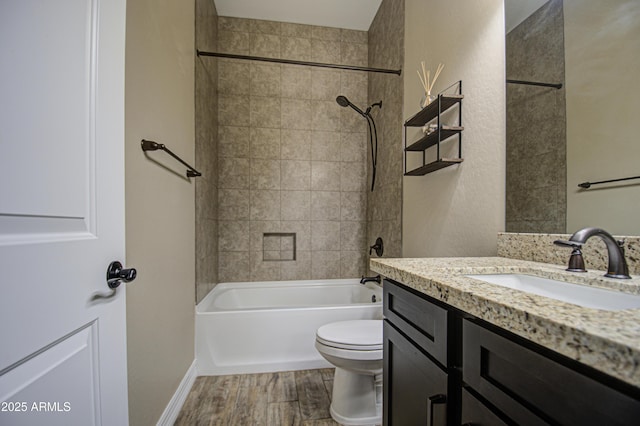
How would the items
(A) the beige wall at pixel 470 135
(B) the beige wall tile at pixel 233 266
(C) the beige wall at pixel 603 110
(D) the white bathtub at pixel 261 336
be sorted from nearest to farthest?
(C) the beige wall at pixel 603 110
(A) the beige wall at pixel 470 135
(D) the white bathtub at pixel 261 336
(B) the beige wall tile at pixel 233 266

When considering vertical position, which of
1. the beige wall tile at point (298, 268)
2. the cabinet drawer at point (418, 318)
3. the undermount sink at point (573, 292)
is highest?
the undermount sink at point (573, 292)

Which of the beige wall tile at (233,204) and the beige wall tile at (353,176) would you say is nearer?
the beige wall tile at (233,204)

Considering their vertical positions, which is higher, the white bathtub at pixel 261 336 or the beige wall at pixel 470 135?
the beige wall at pixel 470 135

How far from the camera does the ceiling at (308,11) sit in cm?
248

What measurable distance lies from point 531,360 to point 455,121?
1240mm

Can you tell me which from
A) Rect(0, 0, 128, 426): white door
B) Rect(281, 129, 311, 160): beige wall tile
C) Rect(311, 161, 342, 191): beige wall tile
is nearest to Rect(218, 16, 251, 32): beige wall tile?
Rect(281, 129, 311, 160): beige wall tile

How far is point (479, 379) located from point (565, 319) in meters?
0.24

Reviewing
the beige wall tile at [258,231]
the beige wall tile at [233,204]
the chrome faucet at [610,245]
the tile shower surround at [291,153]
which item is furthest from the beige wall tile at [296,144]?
the chrome faucet at [610,245]

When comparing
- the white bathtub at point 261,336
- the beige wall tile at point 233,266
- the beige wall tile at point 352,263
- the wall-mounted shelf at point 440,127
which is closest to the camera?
the wall-mounted shelf at point 440,127

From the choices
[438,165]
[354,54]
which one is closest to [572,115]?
[438,165]

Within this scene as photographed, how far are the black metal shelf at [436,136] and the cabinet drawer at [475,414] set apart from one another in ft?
3.55

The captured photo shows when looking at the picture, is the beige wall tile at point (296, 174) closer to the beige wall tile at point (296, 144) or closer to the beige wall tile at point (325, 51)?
the beige wall tile at point (296, 144)

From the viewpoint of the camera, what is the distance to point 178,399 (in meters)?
1.52

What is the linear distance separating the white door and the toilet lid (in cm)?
93
